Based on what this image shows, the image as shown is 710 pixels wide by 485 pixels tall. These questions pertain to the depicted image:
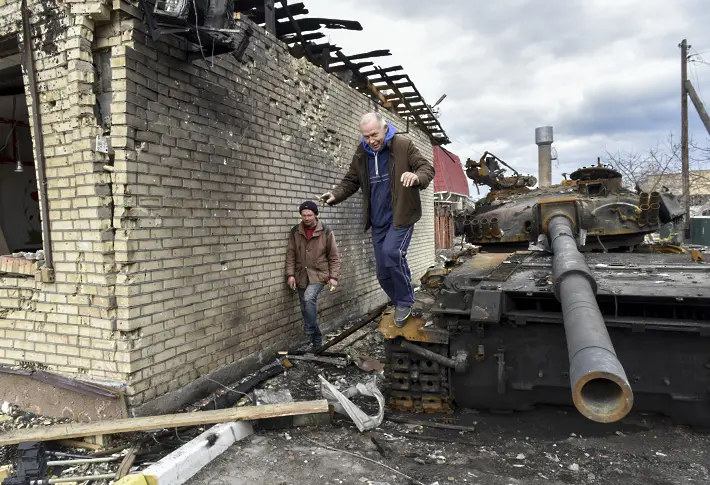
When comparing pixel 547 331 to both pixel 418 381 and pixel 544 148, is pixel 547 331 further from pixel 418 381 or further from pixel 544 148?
pixel 544 148

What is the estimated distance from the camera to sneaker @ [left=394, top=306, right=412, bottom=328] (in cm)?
402

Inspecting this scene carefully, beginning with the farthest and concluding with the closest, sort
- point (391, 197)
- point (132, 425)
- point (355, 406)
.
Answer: point (391, 197)
point (355, 406)
point (132, 425)

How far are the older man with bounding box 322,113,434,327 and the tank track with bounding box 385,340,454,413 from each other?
1.04ft

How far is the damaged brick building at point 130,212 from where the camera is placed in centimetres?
365

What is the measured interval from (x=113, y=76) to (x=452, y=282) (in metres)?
3.06

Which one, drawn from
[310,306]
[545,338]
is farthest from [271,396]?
[545,338]

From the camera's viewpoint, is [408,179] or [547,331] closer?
[547,331]

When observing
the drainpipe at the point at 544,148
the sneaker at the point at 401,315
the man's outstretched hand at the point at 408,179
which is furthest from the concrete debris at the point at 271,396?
the drainpipe at the point at 544,148

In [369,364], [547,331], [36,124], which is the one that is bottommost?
[369,364]

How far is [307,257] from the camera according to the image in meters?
5.83

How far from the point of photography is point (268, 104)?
5578mm

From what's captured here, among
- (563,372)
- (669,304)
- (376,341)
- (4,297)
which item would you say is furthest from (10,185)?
(669,304)

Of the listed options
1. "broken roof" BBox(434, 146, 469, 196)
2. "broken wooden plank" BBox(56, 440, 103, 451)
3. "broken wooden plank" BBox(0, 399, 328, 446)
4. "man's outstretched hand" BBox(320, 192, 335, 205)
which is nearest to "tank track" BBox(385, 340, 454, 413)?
"broken wooden plank" BBox(0, 399, 328, 446)

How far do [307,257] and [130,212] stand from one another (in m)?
2.45
